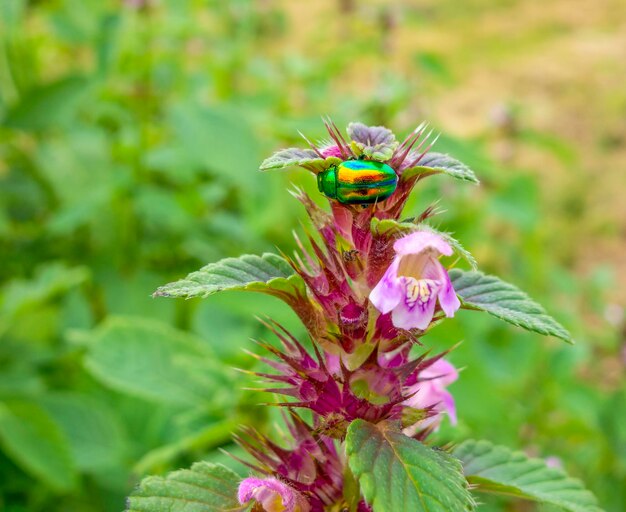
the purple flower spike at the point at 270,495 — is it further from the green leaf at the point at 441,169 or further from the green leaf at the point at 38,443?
the green leaf at the point at 38,443

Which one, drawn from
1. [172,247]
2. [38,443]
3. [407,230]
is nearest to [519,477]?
[407,230]

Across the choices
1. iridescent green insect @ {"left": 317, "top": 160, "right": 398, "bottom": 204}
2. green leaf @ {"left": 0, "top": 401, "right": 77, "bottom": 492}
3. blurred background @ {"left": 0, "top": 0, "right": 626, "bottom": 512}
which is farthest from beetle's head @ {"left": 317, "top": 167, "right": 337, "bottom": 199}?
green leaf @ {"left": 0, "top": 401, "right": 77, "bottom": 492}

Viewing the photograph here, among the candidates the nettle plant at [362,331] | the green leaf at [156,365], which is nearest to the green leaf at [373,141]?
the nettle plant at [362,331]

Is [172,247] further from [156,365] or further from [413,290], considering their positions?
[413,290]

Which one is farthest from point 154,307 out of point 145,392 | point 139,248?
point 145,392

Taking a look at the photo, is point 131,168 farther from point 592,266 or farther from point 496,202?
point 592,266
